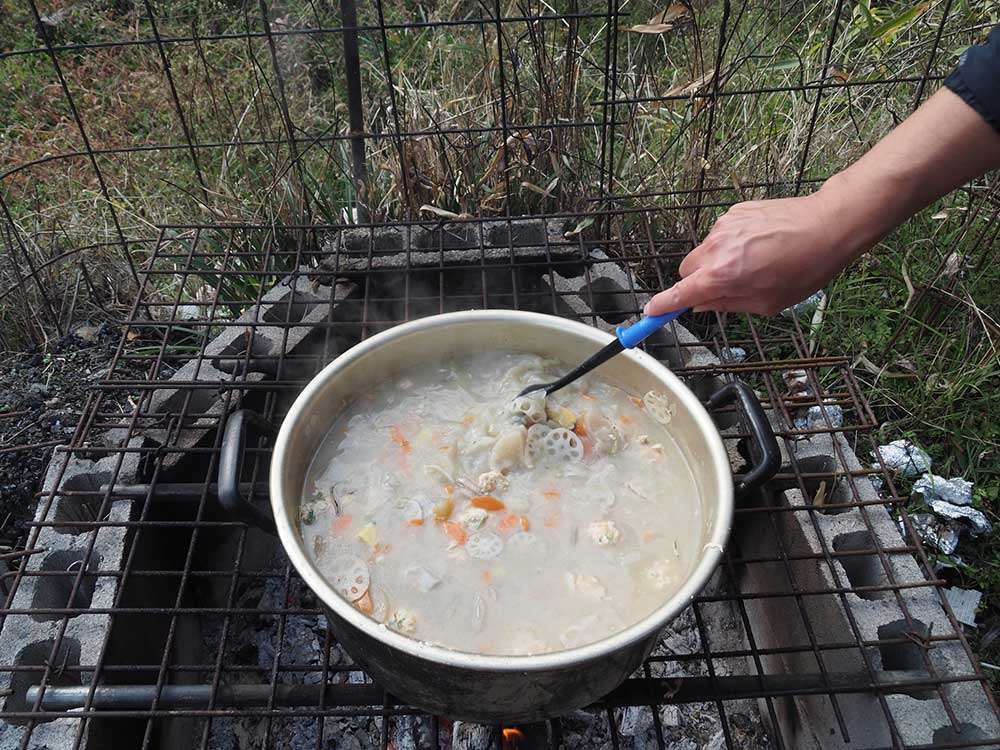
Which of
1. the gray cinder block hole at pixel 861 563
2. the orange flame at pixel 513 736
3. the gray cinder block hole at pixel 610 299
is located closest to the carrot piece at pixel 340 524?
the orange flame at pixel 513 736

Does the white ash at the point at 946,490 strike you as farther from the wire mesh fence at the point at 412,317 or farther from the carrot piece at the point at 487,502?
the carrot piece at the point at 487,502

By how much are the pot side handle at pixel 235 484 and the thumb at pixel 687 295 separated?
3.53 feet

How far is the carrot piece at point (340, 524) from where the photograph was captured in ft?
6.79

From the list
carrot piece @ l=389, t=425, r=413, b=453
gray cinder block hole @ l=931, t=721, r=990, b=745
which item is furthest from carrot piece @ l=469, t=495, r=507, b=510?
gray cinder block hole @ l=931, t=721, r=990, b=745

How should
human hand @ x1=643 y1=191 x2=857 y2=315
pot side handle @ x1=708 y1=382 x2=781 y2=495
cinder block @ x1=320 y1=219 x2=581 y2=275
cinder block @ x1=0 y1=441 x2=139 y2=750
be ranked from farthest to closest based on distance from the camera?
cinder block @ x1=320 y1=219 x2=581 y2=275, cinder block @ x1=0 y1=441 x2=139 y2=750, pot side handle @ x1=708 y1=382 x2=781 y2=495, human hand @ x1=643 y1=191 x2=857 y2=315

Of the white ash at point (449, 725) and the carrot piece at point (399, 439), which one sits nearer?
the carrot piece at point (399, 439)

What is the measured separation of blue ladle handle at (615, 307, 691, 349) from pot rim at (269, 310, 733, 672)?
0.48ft

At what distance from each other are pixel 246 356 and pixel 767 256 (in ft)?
5.83

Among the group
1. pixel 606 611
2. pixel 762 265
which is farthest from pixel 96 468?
pixel 762 265

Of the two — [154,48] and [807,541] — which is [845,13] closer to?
[807,541]

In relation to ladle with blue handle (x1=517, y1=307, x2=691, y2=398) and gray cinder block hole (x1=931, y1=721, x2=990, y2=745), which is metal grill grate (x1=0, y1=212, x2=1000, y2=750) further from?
ladle with blue handle (x1=517, y1=307, x2=691, y2=398)

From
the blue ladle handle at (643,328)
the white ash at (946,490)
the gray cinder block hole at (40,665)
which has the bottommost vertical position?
the white ash at (946,490)

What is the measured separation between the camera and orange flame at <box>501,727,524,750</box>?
217 centimetres

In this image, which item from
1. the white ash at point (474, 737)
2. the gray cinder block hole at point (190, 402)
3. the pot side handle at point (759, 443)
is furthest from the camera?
the gray cinder block hole at point (190, 402)
